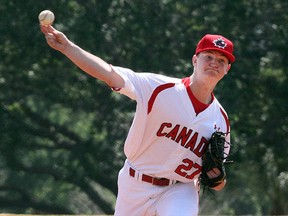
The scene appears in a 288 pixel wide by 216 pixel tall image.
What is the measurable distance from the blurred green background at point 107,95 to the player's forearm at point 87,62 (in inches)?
318

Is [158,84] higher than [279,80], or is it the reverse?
[279,80]

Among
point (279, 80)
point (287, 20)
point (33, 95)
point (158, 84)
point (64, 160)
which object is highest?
point (287, 20)

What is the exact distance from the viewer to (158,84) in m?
5.36

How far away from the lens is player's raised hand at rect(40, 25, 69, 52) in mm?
→ 4688

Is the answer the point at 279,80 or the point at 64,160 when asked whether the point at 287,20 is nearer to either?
the point at 279,80

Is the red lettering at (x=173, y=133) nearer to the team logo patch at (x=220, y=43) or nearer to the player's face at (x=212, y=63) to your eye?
the player's face at (x=212, y=63)

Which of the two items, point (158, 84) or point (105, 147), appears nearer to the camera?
point (158, 84)

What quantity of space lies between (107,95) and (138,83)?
8.09 m

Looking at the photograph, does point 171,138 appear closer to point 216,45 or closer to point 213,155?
point 213,155

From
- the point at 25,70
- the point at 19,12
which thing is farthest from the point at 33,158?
the point at 19,12

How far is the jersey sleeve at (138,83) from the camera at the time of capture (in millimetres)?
5109

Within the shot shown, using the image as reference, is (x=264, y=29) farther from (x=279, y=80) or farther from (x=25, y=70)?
(x=25, y=70)

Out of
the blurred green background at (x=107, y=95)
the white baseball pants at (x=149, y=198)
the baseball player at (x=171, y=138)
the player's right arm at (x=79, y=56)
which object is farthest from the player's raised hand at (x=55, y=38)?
the blurred green background at (x=107, y=95)

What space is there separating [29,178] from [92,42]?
A: 2187 mm
